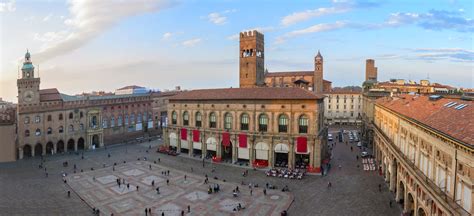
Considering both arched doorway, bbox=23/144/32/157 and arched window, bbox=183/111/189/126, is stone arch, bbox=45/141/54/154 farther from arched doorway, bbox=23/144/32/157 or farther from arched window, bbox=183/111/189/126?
arched window, bbox=183/111/189/126

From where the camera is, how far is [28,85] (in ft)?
206

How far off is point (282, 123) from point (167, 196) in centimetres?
2335

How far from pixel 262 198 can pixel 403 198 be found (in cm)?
Answer: 1696

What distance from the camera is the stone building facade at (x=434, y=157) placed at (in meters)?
19.3

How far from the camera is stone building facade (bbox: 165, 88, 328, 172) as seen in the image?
51250 millimetres

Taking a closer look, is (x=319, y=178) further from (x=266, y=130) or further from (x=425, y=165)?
(x=425, y=165)

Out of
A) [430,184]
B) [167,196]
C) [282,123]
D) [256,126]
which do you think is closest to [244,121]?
[256,126]

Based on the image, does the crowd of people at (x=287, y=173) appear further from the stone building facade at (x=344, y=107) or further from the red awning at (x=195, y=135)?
the stone building facade at (x=344, y=107)

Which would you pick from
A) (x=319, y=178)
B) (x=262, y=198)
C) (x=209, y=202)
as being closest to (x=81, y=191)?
(x=209, y=202)

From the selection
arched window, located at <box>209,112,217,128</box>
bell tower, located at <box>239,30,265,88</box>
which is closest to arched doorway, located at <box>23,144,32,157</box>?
arched window, located at <box>209,112,217,128</box>

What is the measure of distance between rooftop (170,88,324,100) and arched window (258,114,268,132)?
3.43 metres

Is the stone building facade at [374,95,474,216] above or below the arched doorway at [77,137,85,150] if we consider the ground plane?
above

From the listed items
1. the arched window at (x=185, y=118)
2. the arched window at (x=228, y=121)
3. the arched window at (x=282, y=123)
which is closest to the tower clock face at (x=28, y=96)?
the arched window at (x=185, y=118)

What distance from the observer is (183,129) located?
64.4 meters
